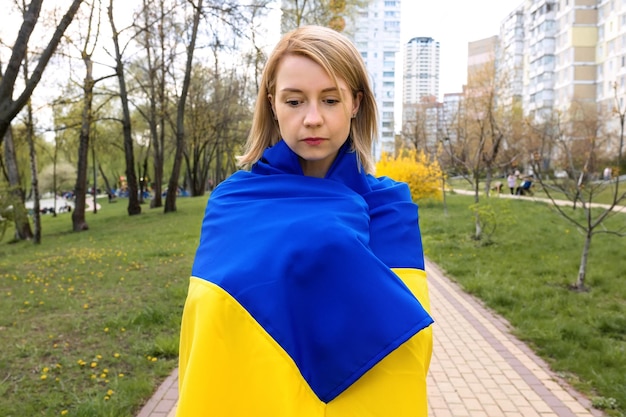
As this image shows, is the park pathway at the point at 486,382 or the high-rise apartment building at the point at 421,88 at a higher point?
the high-rise apartment building at the point at 421,88

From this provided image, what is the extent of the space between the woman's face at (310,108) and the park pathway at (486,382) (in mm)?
3060

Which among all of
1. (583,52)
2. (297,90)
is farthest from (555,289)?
(583,52)

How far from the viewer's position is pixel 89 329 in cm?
577

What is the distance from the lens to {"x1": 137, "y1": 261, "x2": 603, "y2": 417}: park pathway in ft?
13.5

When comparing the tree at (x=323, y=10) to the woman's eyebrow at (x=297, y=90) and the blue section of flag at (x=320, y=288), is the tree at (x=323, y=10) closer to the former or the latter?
the woman's eyebrow at (x=297, y=90)

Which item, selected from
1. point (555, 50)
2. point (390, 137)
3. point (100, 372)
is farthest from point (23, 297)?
point (555, 50)

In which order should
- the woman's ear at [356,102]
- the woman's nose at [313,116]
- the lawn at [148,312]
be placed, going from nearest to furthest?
the woman's nose at [313,116] → the woman's ear at [356,102] → the lawn at [148,312]

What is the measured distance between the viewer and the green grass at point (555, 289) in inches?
194

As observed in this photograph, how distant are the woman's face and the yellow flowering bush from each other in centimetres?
2003

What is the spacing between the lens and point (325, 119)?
4.88ft

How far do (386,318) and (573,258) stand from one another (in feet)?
32.7

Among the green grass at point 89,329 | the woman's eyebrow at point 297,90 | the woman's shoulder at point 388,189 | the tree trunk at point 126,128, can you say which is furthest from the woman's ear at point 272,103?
the tree trunk at point 126,128

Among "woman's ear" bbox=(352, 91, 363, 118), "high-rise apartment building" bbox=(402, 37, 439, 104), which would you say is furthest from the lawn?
"high-rise apartment building" bbox=(402, 37, 439, 104)

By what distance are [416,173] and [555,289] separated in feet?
48.0
